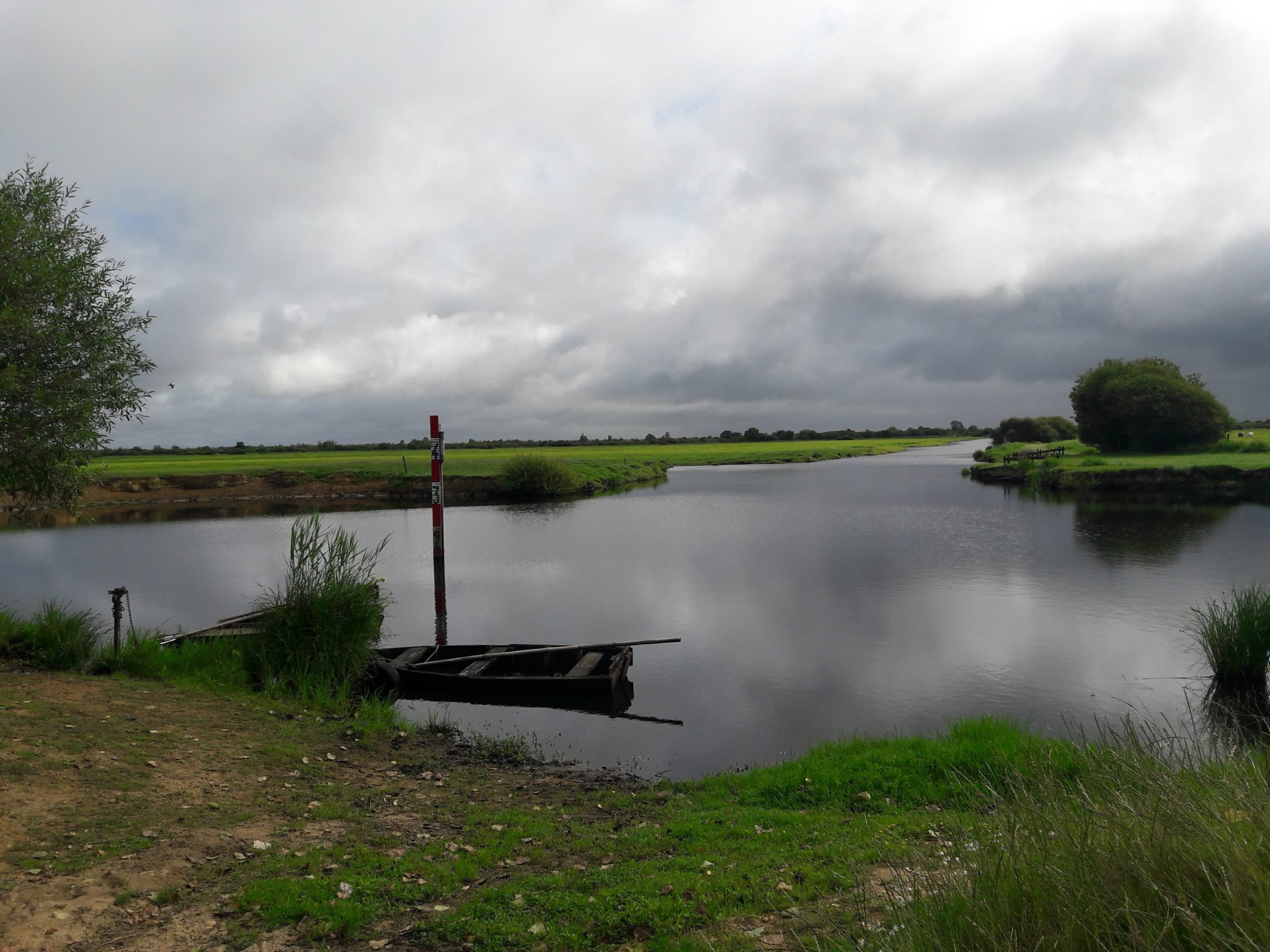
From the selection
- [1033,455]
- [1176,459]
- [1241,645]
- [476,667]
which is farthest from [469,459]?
[1241,645]

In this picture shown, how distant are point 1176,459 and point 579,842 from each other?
62.8 metres

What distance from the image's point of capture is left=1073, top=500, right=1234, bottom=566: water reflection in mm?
26188

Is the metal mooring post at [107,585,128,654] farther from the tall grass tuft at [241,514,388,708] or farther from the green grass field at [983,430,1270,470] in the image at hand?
the green grass field at [983,430,1270,470]

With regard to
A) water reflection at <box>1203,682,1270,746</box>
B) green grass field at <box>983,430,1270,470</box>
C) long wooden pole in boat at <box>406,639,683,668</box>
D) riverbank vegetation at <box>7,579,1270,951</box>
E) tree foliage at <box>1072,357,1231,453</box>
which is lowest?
water reflection at <box>1203,682,1270,746</box>

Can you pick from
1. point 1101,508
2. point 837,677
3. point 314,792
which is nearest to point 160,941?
point 314,792

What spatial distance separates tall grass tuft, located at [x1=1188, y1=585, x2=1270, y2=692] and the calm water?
789mm

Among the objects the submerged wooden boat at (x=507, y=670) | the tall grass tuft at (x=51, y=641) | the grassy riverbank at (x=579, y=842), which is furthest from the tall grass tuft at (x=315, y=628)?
the tall grass tuft at (x=51, y=641)

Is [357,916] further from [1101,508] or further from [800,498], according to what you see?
[800,498]

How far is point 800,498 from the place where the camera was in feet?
173

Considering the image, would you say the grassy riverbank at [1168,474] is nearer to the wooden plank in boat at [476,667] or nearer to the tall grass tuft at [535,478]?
the tall grass tuft at [535,478]

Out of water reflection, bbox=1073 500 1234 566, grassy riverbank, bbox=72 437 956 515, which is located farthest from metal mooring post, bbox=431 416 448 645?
grassy riverbank, bbox=72 437 956 515

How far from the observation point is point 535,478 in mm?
57625

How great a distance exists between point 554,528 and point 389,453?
251ft

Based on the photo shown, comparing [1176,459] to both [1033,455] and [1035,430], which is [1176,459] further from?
[1035,430]
